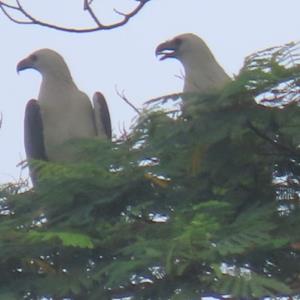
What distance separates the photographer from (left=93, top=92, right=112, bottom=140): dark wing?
32.9 feet

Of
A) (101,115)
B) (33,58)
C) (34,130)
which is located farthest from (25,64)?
(101,115)

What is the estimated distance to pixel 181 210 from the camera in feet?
19.2

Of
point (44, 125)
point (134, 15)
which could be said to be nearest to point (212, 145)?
point (134, 15)

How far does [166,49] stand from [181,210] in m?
4.41

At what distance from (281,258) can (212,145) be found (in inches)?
21.9

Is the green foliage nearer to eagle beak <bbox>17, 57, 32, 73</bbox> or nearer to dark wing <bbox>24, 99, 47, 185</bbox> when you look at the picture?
dark wing <bbox>24, 99, 47, 185</bbox>

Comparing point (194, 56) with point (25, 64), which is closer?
point (194, 56)

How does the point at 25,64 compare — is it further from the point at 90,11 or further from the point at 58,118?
the point at 90,11

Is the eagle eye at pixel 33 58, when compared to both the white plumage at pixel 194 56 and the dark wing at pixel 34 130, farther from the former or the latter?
the white plumage at pixel 194 56

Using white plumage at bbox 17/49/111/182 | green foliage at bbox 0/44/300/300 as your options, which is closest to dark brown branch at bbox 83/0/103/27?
green foliage at bbox 0/44/300/300

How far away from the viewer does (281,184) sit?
6.07 metres

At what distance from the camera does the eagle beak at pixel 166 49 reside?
10109 millimetres

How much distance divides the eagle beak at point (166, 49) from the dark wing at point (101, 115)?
52 cm

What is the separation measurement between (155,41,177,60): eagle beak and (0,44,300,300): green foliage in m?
3.88
